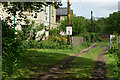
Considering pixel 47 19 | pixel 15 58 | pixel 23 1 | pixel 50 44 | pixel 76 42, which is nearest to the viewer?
pixel 15 58

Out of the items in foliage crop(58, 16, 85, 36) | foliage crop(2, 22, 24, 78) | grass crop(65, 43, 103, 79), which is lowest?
grass crop(65, 43, 103, 79)

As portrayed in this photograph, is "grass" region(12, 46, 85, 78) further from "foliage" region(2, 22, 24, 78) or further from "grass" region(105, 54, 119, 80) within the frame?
"grass" region(105, 54, 119, 80)

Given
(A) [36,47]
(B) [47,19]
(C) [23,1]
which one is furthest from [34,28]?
(C) [23,1]

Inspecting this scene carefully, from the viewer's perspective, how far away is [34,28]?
24.3 m

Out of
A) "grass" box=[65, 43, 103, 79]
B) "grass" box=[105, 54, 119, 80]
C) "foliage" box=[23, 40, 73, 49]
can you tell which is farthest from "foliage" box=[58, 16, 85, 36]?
"grass" box=[105, 54, 119, 80]

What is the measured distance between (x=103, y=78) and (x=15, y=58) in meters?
3.24

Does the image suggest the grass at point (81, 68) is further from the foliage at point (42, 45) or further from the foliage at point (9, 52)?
the foliage at point (42, 45)

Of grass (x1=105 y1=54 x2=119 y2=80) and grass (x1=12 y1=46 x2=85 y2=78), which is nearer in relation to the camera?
grass (x1=105 y1=54 x2=119 y2=80)

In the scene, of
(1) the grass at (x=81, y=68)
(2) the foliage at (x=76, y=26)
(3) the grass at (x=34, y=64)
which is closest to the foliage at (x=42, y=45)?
(3) the grass at (x=34, y=64)

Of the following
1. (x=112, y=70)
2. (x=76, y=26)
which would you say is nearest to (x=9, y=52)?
(x=112, y=70)

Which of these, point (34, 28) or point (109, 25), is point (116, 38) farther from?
point (109, 25)

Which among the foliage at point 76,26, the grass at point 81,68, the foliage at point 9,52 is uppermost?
the foliage at point 76,26

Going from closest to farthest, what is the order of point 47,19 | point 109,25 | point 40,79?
point 40,79 < point 47,19 < point 109,25

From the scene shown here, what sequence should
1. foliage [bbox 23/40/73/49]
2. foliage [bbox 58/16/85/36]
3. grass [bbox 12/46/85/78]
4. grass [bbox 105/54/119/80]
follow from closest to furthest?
grass [bbox 105/54/119/80] → grass [bbox 12/46/85/78] → foliage [bbox 23/40/73/49] → foliage [bbox 58/16/85/36]
